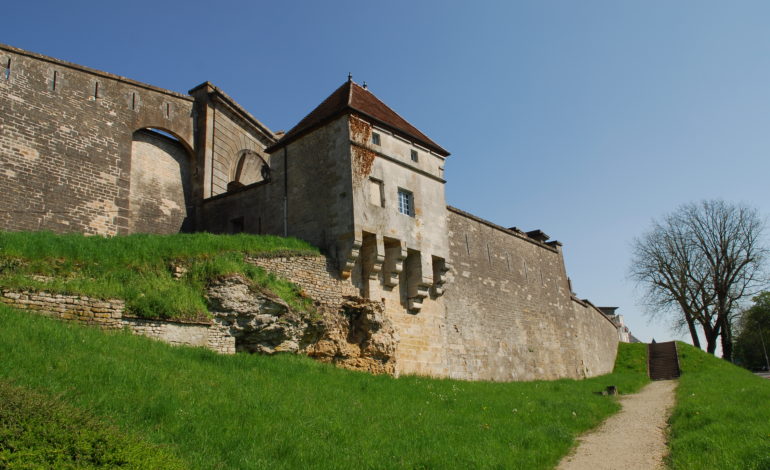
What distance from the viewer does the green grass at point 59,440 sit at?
214 inches

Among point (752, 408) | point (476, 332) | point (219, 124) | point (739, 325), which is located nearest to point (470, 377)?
point (476, 332)

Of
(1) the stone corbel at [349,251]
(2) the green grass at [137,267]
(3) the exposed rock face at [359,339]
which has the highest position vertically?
(1) the stone corbel at [349,251]

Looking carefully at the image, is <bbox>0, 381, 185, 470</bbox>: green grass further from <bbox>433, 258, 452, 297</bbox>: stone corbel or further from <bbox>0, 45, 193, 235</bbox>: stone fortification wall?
<bbox>433, 258, 452, 297</bbox>: stone corbel

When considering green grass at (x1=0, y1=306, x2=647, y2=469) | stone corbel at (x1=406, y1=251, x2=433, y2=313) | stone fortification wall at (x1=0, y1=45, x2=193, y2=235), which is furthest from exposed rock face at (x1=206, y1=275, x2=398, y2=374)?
stone fortification wall at (x1=0, y1=45, x2=193, y2=235)

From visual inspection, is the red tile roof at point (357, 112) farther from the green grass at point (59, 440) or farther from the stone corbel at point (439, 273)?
the green grass at point (59, 440)

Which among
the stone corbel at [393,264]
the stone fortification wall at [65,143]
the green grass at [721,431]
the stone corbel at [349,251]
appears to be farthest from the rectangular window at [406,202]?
the green grass at [721,431]

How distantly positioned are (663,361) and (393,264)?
21.3 metres

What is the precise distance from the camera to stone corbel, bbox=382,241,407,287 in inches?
678

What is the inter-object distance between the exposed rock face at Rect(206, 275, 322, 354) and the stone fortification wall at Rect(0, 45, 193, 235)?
698cm

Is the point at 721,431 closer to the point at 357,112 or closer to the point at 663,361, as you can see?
the point at 357,112

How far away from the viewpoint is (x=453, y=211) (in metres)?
22.1

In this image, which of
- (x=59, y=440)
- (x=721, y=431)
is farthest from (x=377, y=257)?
(x=59, y=440)

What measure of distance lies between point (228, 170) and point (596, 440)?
16549 mm

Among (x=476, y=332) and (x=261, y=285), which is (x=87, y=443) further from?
(x=476, y=332)
